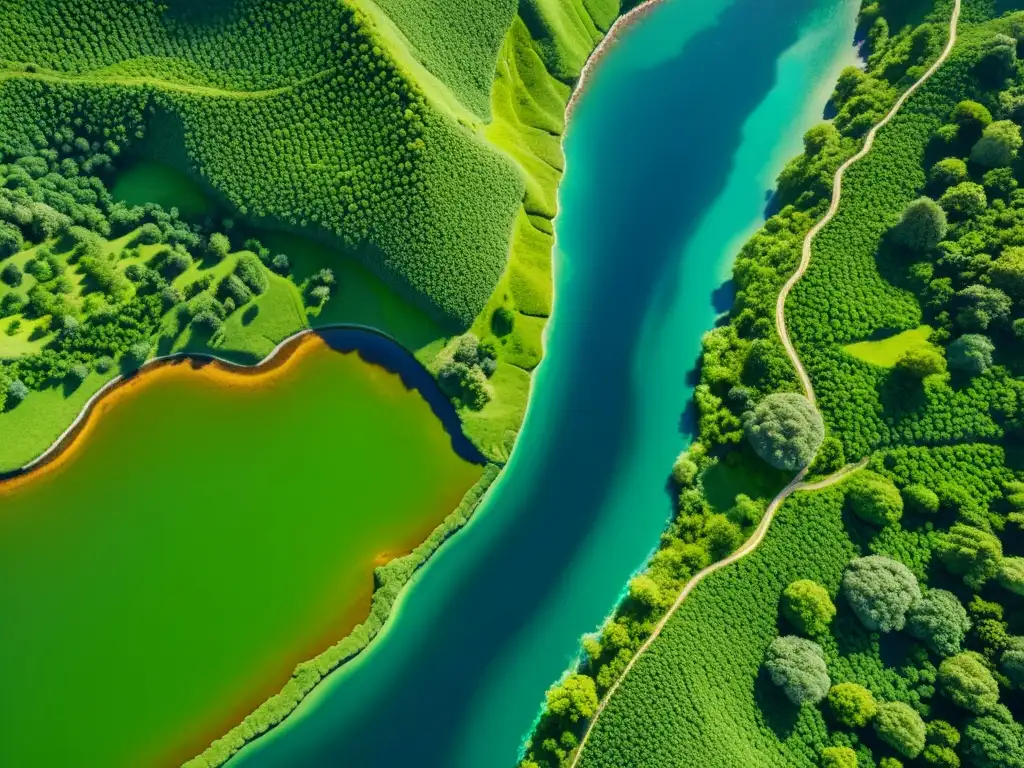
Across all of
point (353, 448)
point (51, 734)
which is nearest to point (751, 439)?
point (353, 448)

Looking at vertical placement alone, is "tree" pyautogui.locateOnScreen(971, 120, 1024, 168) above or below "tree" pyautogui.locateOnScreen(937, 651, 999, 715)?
above

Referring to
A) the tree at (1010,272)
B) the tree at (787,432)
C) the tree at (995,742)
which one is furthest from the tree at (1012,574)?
the tree at (1010,272)

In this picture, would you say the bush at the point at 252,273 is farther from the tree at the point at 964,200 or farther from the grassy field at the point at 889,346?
the tree at the point at 964,200

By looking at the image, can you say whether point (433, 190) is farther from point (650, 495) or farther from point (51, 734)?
point (51, 734)

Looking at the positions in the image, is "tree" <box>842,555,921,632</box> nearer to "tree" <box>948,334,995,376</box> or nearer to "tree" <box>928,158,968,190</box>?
"tree" <box>948,334,995,376</box>

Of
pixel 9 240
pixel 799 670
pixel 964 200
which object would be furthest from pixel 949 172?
pixel 9 240

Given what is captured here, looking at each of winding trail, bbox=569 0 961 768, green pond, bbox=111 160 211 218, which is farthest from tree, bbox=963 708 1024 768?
green pond, bbox=111 160 211 218
